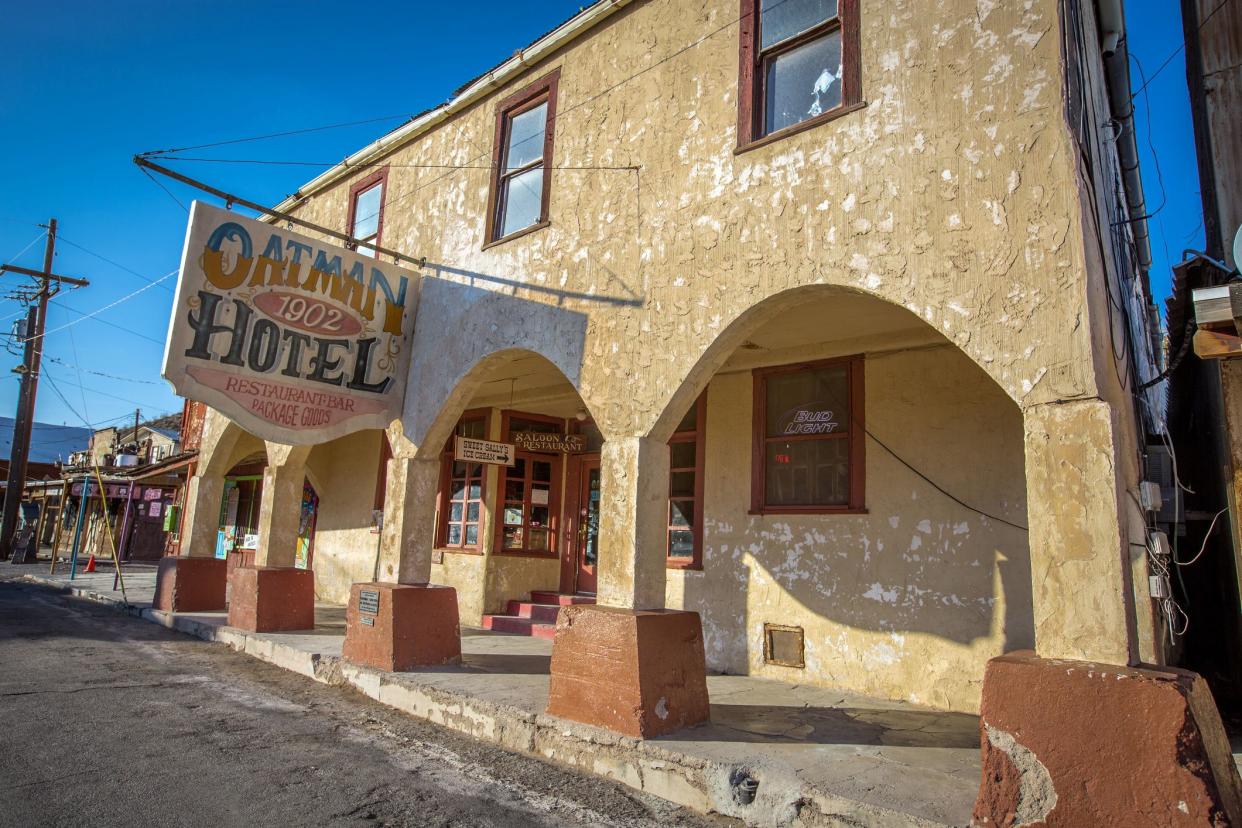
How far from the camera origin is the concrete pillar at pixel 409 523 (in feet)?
26.5

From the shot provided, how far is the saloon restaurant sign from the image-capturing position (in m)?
7.42

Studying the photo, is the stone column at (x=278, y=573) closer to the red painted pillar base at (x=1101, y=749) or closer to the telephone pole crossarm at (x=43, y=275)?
the red painted pillar base at (x=1101, y=749)

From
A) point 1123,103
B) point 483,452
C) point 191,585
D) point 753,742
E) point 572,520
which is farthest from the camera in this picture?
point 191,585

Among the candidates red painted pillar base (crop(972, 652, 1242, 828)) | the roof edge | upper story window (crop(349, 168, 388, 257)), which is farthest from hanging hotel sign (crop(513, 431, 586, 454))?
Result: red painted pillar base (crop(972, 652, 1242, 828))

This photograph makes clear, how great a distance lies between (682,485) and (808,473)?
167cm

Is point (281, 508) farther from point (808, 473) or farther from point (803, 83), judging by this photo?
point (803, 83)

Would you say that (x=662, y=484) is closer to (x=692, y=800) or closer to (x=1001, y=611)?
(x=692, y=800)

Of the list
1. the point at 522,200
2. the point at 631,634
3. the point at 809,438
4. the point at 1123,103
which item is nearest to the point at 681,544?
the point at 809,438

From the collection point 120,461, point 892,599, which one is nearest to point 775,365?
point 892,599

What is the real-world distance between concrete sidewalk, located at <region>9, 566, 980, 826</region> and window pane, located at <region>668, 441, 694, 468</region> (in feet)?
7.93

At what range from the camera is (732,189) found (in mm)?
6023

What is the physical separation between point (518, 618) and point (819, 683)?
4.74 meters

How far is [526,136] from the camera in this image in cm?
848

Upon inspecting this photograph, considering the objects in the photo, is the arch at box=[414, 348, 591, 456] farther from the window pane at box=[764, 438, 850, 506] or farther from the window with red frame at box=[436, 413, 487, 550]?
the window with red frame at box=[436, 413, 487, 550]
